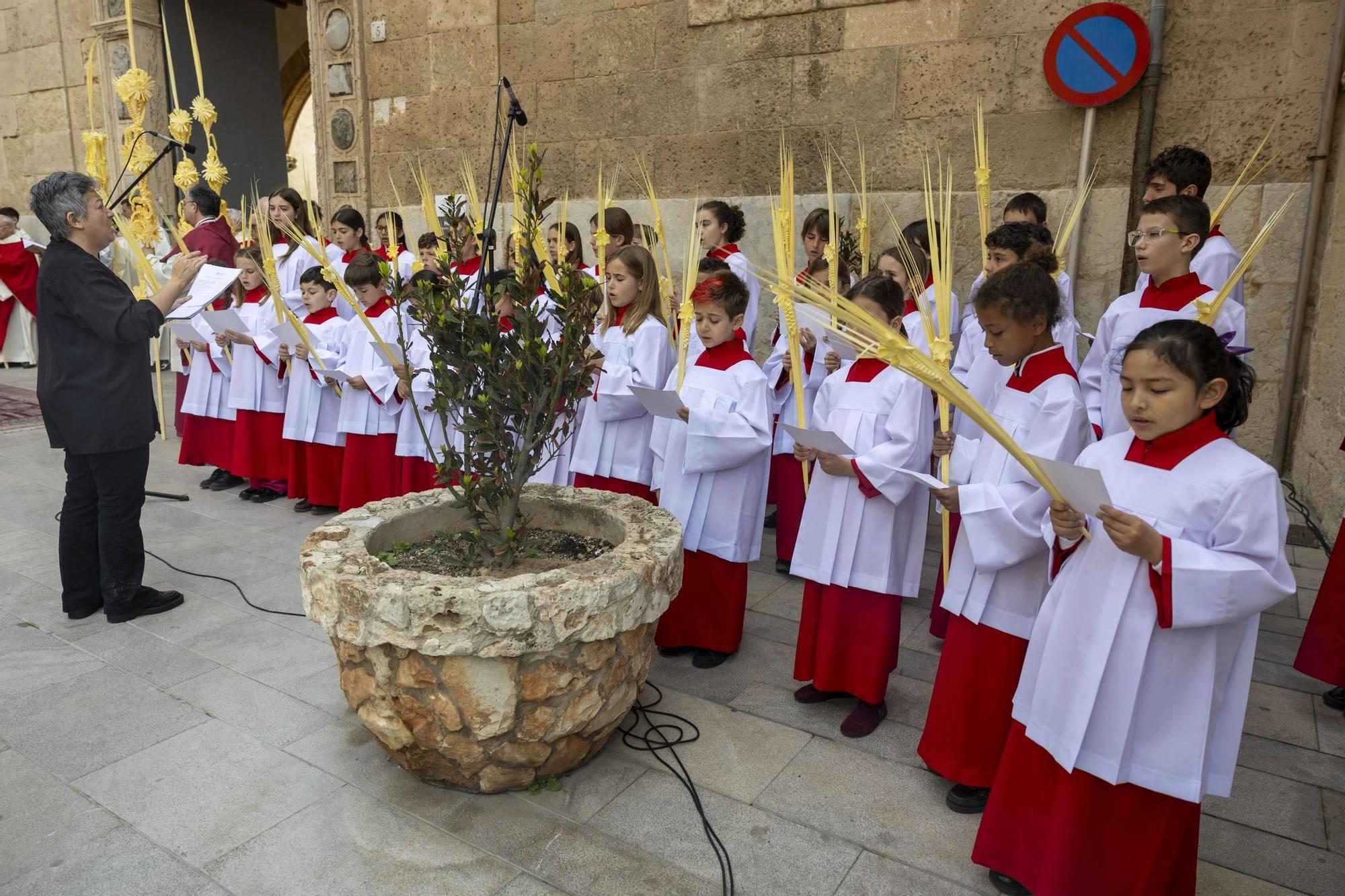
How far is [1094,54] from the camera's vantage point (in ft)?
18.1

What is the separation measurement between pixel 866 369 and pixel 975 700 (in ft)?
3.82

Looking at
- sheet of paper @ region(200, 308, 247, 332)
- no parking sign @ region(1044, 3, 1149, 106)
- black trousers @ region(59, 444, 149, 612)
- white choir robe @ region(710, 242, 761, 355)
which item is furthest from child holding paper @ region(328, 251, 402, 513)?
no parking sign @ region(1044, 3, 1149, 106)

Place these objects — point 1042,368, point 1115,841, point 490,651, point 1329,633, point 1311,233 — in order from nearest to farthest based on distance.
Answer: point 1115,841
point 490,651
point 1042,368
point 1329,633
point 1311,233

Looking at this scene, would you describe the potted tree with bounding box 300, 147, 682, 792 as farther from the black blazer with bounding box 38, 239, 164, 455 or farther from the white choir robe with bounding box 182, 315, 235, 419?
the white choir robe with bounding box 182, 315, 235, 419

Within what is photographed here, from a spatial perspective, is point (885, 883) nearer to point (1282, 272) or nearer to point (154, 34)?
point (1282, 272)

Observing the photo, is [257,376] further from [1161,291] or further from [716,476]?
[1161,291]

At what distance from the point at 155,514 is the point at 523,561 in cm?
380

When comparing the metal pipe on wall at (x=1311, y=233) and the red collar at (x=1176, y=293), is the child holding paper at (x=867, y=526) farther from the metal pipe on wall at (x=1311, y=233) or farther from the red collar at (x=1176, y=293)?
the metal pipe on wall at (x=1311, y=233)

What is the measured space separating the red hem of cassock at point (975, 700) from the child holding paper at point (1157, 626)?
41 cm

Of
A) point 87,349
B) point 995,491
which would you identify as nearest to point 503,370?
point 995,491

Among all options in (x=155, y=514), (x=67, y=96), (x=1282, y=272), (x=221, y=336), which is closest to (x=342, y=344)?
(x=221, y=336)

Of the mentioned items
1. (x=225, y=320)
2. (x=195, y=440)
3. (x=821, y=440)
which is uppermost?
(x=225, y=320)

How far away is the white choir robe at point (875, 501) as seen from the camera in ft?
9.66

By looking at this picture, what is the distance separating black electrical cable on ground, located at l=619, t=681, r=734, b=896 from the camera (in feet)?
8.11
